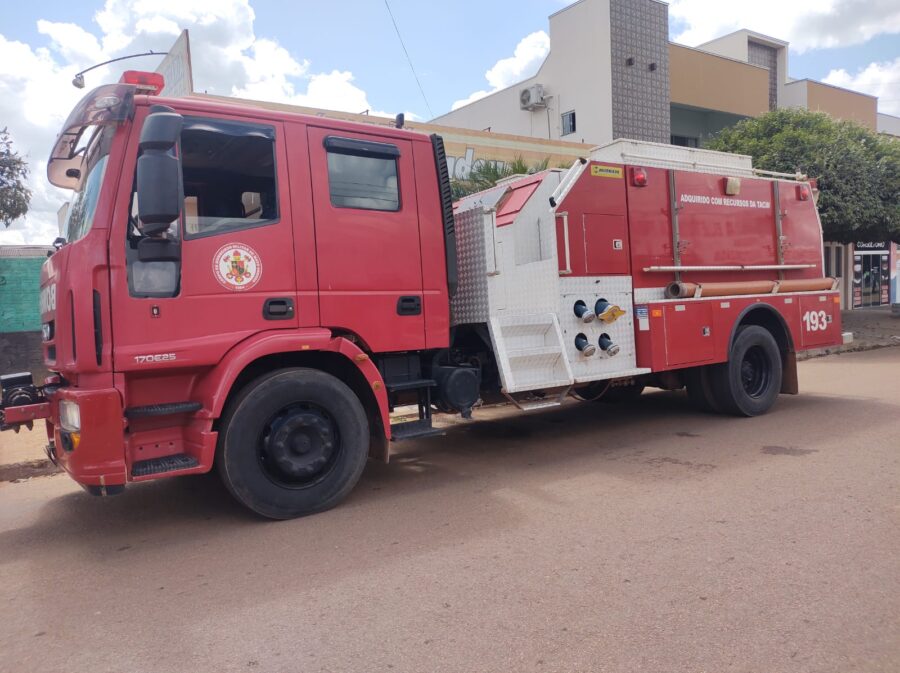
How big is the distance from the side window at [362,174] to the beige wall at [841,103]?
2876cm

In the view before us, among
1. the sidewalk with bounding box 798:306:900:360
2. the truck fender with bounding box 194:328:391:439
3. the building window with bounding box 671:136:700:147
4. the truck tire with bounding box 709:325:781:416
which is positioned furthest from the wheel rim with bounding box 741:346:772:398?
the building window with bounding box 671:136:700:147

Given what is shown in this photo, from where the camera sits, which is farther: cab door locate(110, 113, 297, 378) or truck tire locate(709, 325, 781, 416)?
truck tire locate(709, 325, 781, 416)

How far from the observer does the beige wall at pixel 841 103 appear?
2861 centimetres

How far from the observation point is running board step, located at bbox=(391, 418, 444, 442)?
208 inches

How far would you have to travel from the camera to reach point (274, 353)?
470 cm

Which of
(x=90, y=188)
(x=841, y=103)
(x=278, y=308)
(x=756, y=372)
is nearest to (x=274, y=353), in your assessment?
(x=278, y=308)

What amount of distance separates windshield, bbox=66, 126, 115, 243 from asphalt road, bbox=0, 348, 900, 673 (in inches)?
85.3

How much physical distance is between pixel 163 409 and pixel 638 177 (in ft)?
16.6

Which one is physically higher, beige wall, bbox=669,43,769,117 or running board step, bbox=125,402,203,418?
beige wall, bbox=669,43,769,117

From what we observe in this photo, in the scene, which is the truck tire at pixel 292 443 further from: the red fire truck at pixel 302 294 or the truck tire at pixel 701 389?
the truck tire at pixel 701 389

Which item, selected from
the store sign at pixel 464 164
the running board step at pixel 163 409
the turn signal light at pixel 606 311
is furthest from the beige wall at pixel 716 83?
the running board step at pixel 163 409

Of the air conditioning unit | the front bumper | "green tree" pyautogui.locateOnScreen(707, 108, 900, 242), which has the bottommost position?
the front bumper

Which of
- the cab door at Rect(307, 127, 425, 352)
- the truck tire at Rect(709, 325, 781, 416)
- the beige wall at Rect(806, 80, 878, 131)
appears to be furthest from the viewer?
the beige wall at Rect(806, 80, 878, 131)

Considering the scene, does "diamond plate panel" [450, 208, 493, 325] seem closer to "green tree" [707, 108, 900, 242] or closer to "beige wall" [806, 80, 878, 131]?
"green tree" [707, 108, 900, 242]
